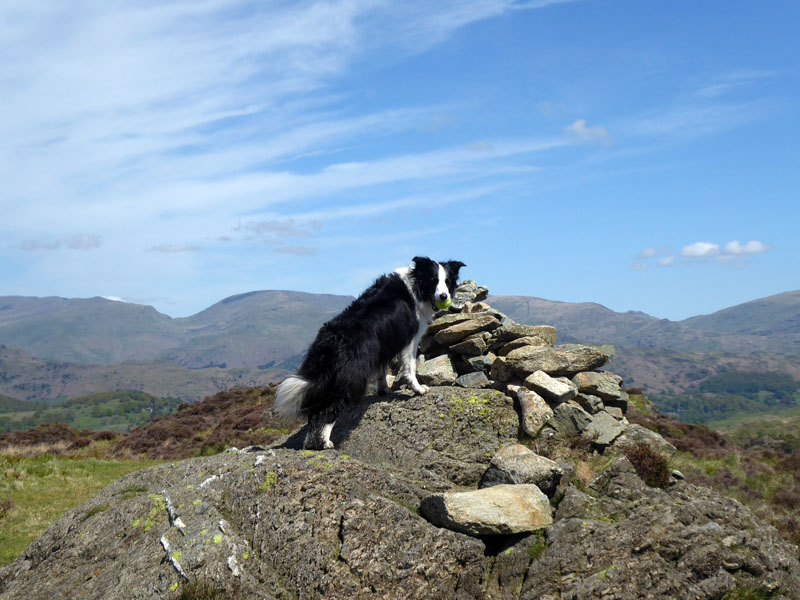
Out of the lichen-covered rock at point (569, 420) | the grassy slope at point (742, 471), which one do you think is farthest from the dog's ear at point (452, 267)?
the grassy slope at point (742, 471)

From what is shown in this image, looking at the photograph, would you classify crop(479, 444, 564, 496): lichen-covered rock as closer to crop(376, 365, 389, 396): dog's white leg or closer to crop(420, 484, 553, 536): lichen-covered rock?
crop(420, 484, 553, 536): lichen-covered rock

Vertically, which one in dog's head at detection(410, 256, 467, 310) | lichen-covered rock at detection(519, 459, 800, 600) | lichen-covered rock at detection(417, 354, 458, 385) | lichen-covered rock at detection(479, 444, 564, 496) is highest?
dog's head at detection(410, 256, 467, 310)

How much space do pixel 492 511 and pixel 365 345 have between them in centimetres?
388

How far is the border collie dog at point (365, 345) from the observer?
998 cm

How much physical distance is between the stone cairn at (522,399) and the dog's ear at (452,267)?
5.37 feet

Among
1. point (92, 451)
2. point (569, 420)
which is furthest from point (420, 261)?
point (92, 451)

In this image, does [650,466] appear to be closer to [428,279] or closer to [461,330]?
[461,330]

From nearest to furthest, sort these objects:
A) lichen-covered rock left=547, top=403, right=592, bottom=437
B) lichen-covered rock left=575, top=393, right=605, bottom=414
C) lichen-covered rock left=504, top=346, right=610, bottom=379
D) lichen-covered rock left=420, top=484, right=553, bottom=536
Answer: lichen-covered rock left=420, top=484, right=553, bottom=536, lichen-covered rock left=547, top=403, right=592, bottom=437, lichen-covered rock left=504, top=346, right=610, bottom=379, lichen-covered rock left=575, top=393, right=605, bottom=414

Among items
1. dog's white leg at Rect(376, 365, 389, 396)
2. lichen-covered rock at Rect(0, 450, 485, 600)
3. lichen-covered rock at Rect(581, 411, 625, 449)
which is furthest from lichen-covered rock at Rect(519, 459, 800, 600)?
dog's white leg at Rect(376, 365, 389, 396)

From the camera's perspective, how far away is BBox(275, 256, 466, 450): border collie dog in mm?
9977

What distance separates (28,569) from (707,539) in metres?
9.30

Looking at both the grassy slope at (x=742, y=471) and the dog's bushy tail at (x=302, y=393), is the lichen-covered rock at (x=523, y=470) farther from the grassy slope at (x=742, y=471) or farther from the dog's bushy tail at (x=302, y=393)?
the grassy slope at (x=742, y=471)

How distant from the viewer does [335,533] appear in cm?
729

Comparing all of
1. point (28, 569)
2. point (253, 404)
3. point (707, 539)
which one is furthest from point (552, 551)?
point (253, 404)
